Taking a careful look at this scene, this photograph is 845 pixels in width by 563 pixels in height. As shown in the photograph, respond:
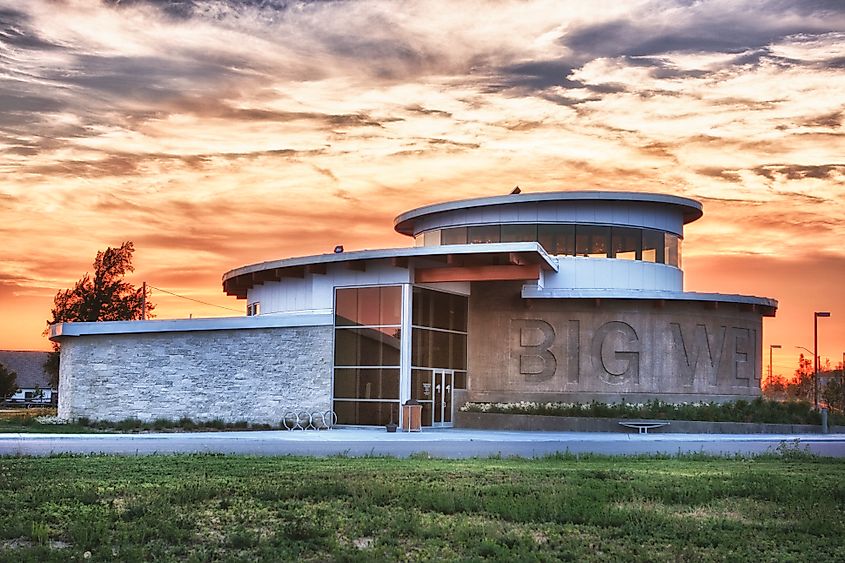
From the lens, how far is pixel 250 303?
4538 centimetres

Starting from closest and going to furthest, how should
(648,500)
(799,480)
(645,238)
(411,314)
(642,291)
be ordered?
1. (648,500)
2. (799,480)
3. (411,314)
4. (642,291)
5. (645,238)

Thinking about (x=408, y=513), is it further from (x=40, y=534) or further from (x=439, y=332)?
(x=439, y=332)

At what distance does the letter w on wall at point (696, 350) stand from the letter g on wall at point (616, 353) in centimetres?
182

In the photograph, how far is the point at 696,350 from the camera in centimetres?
4178

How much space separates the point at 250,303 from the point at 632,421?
1744 centimetres

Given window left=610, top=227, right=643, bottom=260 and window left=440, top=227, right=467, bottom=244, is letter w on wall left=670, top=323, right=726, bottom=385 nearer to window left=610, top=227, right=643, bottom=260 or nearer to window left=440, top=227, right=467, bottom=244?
window left=610, top=227, right=643, bottom=260

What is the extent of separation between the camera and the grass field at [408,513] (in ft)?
33.4

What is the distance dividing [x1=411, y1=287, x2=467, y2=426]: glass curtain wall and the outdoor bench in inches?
262

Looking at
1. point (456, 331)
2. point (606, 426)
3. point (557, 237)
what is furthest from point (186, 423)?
point (557, 237)

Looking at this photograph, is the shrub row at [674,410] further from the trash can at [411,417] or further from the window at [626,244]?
the window at [626,244]

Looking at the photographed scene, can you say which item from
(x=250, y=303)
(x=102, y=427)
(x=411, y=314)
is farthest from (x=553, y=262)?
(x=102, y=427)

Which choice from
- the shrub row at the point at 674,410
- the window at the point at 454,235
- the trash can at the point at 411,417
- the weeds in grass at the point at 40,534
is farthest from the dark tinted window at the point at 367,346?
the weeds in grass at the point at 40,534

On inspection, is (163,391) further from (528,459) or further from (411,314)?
(528,459)

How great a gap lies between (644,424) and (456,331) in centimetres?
800
